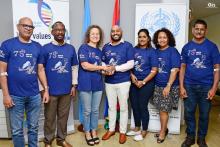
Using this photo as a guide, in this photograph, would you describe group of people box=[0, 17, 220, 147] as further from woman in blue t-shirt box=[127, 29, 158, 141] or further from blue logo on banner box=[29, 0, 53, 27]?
blue logo on banner box=[29, 0, 53, 27]

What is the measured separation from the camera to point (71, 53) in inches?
112

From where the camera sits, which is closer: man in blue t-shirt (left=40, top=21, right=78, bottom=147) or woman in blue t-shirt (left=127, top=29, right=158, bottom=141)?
man in blue t-shirt (left=40, top=21, right=78, bottom=147)

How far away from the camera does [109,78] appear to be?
3088mm

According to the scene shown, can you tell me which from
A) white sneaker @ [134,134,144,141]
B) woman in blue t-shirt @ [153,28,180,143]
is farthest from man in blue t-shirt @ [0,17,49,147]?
woman in blue t-shirt @ [153,28,180,143]

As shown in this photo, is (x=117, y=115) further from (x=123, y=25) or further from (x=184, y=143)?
(x=123, y=25)

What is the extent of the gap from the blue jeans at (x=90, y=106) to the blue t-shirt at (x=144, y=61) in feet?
1.93

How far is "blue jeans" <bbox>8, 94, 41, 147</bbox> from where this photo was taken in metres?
2.37

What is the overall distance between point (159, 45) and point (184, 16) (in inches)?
24.5

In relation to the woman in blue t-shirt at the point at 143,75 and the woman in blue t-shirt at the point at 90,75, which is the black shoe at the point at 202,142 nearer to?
the woman in blue t-shirt at the point at 143,75

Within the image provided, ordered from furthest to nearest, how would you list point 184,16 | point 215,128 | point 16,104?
point 215,128 < point 184,16 < point 16,104

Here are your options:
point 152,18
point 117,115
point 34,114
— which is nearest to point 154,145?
point 117,115

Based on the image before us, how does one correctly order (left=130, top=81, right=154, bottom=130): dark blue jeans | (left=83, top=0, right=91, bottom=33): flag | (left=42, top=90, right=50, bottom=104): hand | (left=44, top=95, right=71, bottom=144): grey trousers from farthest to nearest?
(left=83, top=0, right=91, bottom=33): flag
(left=130, top=81, right=154, bottom=130): dark blue jeans
(left=44, top=95, right=71, bottom=144): grey trousers
(left=42, top=90, right=50, bottom=104): hand

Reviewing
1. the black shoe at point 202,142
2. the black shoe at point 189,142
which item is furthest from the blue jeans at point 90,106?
the black shoe at point 202,142

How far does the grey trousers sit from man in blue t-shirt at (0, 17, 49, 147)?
1.01 feet
